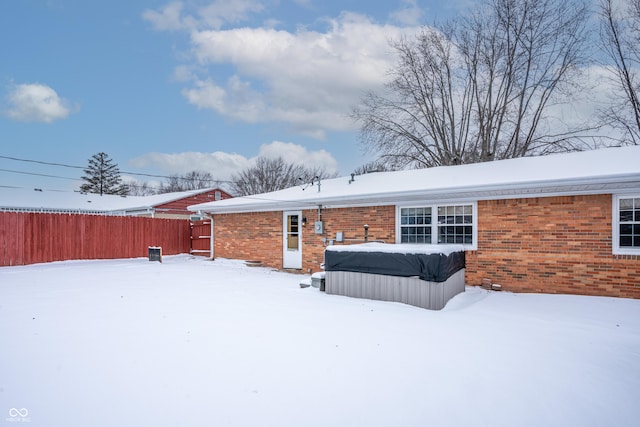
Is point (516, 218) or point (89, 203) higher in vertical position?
point (89, 203)

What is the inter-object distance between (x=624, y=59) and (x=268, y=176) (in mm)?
30626

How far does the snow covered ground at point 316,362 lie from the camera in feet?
9.37

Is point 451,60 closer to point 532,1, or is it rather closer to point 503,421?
point 532,1

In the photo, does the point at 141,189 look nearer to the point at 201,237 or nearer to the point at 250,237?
the point at 201,237

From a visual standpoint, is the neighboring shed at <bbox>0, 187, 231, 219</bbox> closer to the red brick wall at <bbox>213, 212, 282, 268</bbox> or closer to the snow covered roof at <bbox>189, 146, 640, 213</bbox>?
the red brick wall at <bbox>213, 212, 282, 268</bbox>

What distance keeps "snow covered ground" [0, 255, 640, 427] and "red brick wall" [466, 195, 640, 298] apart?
60 centimetres

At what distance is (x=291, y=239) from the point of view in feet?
41.9

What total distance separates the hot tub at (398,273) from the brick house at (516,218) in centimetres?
117

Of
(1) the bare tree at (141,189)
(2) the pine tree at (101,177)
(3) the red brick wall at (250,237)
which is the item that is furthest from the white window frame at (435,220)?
(1) the bare tree at (141,189)

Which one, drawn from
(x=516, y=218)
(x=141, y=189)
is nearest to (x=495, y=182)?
(x=516, y=218)

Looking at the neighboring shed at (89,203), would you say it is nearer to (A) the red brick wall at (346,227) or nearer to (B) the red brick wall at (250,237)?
(B) the red brick wall at (250,237)

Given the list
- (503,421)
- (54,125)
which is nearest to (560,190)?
(503,421)

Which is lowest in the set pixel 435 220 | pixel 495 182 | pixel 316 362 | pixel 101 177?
pixel 316 362

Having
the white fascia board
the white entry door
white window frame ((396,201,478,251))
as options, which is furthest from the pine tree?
white window frame ((396,201,478,251))
